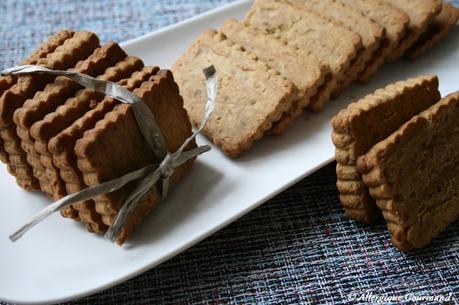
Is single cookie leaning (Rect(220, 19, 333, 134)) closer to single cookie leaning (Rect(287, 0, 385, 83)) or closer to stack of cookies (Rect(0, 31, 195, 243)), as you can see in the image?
single cookie leaning (Rect(287, 0, 385, 83))

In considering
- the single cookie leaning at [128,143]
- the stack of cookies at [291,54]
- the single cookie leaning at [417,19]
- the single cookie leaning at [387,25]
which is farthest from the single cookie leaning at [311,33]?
the single cookie leaning at [128,143]

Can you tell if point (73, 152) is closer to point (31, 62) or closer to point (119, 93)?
point (119, 93)

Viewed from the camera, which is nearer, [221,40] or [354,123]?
[354,123]

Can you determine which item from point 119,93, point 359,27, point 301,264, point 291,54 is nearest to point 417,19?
point 359,27

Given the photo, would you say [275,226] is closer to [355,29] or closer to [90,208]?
[90,208]

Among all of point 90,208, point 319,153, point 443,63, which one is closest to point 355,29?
point 443,63
